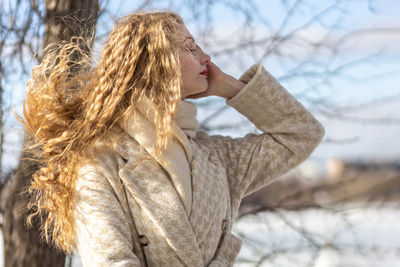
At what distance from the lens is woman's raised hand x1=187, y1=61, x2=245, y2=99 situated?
6.15 feet

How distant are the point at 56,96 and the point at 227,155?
2.19ft

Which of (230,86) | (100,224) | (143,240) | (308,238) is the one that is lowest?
(308,238)

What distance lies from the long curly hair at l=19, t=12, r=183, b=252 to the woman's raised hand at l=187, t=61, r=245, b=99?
0.75 ft

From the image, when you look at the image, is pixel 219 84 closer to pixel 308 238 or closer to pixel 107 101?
pixel 107 101

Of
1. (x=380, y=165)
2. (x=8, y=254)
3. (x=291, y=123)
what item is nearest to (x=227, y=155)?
(x=291, y=123)

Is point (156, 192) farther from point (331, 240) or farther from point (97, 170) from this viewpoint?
point (331, 240)

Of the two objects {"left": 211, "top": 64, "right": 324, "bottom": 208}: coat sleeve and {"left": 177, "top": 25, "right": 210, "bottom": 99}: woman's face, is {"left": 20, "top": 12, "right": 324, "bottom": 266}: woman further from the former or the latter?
{"left": 211, "top": 64, "right": 324, "bottom": 208}: coat sleeve

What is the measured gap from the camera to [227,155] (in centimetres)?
193

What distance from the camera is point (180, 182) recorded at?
1.64 metres

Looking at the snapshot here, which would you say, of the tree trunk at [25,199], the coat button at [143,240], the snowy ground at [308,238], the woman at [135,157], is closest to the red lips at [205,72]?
the woman at [135,157]

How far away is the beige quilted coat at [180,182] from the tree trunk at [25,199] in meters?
0.80

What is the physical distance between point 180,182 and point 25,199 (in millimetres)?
1038

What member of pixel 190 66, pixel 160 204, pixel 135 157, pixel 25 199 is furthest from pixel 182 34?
pixel 25 199

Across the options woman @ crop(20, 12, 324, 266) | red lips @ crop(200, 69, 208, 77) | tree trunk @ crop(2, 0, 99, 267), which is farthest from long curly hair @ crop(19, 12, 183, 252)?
tree trunk @ crop(2, 0, 99, 267)
